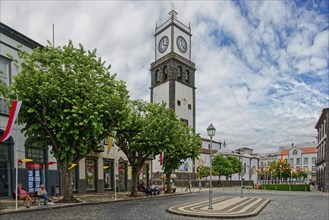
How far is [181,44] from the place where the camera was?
202 feet

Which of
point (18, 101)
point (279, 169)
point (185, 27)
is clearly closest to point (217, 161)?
point (279, 169)

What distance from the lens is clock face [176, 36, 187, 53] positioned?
6044cm

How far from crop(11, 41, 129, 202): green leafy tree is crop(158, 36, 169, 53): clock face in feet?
135

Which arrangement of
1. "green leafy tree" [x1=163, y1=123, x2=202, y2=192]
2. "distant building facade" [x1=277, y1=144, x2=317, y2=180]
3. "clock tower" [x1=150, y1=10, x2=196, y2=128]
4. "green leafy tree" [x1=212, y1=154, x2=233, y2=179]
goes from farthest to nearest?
"distant building facade" [x1=277, y1=144, x2=317, y2=180], "green leafy tree" [x1=212, y1=154, x2=233, y2=179], "clock tower" [x1=150, y1=10, x2=196, y2=128], "green leafy tree" [x1=163, y1=123, x2=202, y2=192]

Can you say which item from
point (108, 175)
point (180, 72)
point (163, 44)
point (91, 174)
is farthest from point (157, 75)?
point (91, 174)

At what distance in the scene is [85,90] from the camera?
19.3m

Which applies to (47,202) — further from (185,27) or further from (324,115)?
(185,27)

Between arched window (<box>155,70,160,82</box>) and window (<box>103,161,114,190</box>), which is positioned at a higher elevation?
arched window (<box>155,70,160,82</box>)

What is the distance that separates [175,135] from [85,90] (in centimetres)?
1172

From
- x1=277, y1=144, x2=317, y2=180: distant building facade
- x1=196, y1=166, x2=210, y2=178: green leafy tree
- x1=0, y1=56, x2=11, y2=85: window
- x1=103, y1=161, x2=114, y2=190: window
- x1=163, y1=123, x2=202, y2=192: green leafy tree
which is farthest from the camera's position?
x1=277, y1=144, x2=317, y2=180: distant building facade

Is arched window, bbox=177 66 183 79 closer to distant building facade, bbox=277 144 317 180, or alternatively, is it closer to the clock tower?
the clock tower

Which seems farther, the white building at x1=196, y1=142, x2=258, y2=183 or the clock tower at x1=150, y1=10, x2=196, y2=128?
the white building at x1=196, y1=142, x2=258, y2=183

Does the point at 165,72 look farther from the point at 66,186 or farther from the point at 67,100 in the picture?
the point at 67,100

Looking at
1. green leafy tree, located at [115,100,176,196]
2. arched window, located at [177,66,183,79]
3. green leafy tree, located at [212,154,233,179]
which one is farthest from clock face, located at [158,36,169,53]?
green leafy tree, located at [115,100,176,196]
